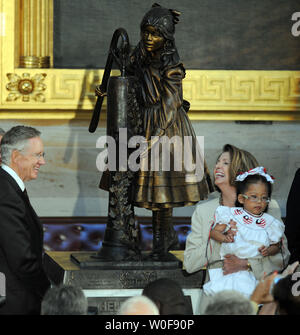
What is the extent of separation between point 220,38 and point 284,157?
140cm

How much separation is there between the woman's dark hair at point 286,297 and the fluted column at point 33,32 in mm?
4409

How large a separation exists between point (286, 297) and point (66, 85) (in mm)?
4332

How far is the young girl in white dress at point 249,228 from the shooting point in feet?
16.4

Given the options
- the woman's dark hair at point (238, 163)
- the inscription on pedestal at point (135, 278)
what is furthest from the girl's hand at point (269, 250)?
the inscription on pedestal at point (135, 278)

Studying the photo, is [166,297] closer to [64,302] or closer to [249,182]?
[64,302]

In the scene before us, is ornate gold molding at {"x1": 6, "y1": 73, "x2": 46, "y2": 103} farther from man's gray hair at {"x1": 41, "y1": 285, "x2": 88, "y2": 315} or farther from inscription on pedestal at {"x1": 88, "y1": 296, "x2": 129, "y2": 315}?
man's gray hair at {"x1": 41, "y1": 285, "x2": 88, "y2": 315}

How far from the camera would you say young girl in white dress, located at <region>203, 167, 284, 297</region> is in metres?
4.99

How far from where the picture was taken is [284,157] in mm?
7602

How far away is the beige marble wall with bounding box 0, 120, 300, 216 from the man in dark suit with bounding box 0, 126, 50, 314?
2.69 meters

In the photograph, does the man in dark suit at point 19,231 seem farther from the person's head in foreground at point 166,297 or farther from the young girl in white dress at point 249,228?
the young girl in white dress at point 249,228

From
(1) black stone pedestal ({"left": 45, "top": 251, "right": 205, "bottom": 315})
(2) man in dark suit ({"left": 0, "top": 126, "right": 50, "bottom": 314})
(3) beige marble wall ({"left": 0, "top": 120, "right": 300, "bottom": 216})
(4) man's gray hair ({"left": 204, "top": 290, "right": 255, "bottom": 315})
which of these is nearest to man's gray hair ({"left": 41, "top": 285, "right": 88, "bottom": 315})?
(4) man's gray hair ({"left": 204, "top": 290, "right": 255, "bottom": 315})

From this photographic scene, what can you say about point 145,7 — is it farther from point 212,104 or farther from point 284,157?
point 284,157

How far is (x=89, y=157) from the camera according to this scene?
750 centimetres

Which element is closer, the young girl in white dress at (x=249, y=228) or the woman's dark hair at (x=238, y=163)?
the young girl in white dress at (x=249, y=228)
